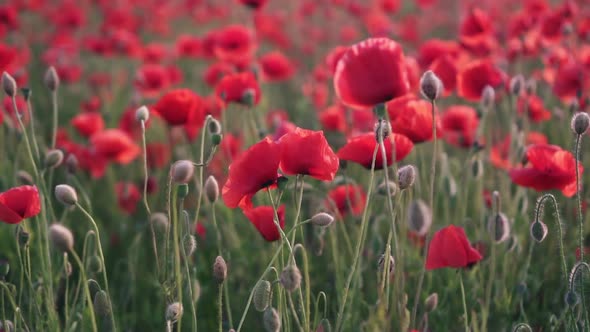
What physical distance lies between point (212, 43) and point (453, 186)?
1645 mm

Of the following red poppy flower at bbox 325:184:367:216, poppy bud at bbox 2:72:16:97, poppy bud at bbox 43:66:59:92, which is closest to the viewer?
poppy bud at bbox 2:72:16:97

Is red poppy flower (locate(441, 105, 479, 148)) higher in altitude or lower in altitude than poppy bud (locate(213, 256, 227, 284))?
lower

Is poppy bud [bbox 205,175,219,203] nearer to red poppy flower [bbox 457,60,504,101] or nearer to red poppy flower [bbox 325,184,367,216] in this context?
red poppy flower [bbox 325,184,367,216]

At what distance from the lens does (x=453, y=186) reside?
80.4 inches

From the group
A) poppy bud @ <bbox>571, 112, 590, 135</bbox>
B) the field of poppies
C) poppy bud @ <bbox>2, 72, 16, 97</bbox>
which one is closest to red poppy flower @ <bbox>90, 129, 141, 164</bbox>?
the field of poppies

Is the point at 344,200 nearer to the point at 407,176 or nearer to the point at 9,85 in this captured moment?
the point at 407,176

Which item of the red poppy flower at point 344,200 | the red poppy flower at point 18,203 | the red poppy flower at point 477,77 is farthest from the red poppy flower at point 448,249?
the red poppy flower at point 477,77

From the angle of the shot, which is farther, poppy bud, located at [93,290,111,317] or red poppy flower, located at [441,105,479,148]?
red poppy flower, located at [441,105,479,148]

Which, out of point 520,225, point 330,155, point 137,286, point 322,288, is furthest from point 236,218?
point 330,155

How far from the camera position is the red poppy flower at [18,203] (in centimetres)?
138

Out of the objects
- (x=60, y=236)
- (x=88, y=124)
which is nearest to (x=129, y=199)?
(x=88, y=124)

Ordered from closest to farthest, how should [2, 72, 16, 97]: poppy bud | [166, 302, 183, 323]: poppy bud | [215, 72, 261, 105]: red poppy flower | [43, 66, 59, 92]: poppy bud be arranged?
[166, 302, 183, 323]: poppy bud, [2, 72, 16, 97]: poppy bud, [43, 66, 59, 92]: poppy bud, [215, 72, 261, 105]: red poppy flower

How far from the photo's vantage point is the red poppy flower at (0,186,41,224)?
138 cm

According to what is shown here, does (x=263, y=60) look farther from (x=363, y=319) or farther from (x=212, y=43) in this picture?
(x=363, y=319)
